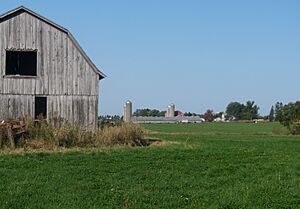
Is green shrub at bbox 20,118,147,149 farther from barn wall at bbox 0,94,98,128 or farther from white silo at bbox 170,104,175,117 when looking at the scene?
white silo at bbox 170,104,175,117

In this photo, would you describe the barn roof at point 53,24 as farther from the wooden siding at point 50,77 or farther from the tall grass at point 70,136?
the tall grass at point 70,136

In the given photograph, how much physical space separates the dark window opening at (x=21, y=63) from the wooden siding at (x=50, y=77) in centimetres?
130

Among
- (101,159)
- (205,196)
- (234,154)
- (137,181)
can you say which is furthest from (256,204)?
(234,154)

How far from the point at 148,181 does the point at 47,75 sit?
17128mm

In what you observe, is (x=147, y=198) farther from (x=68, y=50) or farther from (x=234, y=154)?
(x=68, y=50)

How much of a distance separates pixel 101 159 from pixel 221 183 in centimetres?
614

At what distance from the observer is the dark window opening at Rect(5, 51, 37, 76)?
104 ft

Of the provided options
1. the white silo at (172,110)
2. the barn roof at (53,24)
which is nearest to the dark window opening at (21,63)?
the barn roof at (53,24)

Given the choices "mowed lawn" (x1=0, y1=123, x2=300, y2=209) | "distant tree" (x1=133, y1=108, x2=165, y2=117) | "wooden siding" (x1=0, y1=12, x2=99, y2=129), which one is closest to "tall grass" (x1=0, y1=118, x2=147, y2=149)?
"wooden siding" (x1=0, y1=12, x2=99, y2=129)

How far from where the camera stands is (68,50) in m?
30.3

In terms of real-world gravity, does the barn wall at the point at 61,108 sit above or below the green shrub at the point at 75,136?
above

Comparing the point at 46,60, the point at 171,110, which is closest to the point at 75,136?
the point at 46,60

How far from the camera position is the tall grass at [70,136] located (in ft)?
80.8

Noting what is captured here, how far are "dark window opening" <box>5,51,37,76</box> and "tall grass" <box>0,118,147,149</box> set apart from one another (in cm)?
628
